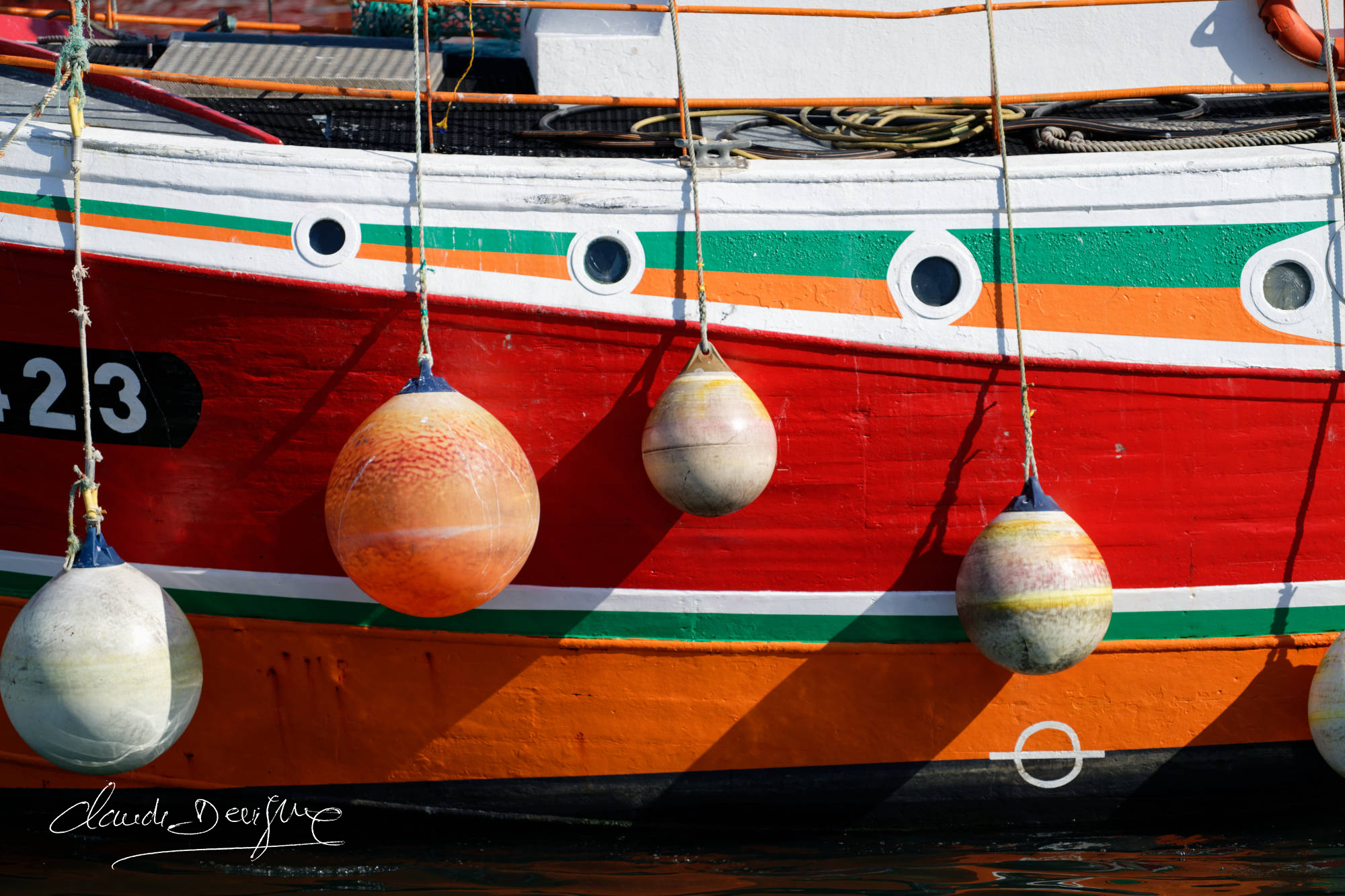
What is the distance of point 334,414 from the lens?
4.02 m

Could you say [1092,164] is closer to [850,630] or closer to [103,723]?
[850,630]

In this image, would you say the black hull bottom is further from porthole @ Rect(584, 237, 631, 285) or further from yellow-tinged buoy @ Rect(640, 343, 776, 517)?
porthole @ Rect(584, 237, 631, 285)

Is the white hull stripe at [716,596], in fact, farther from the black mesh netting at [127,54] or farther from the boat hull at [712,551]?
the black mesh netting at [127,54]

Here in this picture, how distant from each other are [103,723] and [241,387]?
1.18 metres

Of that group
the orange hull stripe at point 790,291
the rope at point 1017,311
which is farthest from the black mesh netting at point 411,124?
the rope at point 1017,311

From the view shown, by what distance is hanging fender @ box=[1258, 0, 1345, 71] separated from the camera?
5207 millimetres

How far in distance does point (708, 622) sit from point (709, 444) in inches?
30.3

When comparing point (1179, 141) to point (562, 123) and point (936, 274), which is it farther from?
point (562, 123)

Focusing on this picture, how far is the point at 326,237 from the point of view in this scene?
398 cm

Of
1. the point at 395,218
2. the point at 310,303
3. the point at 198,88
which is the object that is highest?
the point at 198,88

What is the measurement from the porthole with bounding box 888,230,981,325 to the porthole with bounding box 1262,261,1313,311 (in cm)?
104

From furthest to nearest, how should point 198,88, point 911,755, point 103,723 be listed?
point 198,88, point 911,755, point 103,723

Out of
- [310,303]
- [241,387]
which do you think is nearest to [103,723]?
[241,387]

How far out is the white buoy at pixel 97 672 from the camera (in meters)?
3.43
